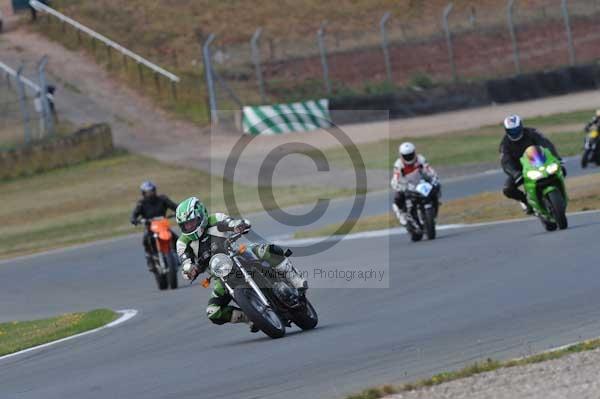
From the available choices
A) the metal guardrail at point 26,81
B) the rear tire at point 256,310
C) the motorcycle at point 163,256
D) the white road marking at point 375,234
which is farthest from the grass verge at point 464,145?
the rear tire at point 256,310

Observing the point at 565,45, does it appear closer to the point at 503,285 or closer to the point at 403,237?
the point at 403,237

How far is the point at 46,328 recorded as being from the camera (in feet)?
51.8

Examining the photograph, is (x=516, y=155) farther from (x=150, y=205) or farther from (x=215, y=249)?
(x=215, y=249)

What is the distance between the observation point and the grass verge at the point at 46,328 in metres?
14.6

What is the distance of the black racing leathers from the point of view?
17188mm

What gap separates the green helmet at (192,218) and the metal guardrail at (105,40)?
34756 mm

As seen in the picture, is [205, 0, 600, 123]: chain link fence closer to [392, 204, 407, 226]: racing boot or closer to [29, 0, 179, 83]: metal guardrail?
[29, 0, 179, 83]: metal guardrail

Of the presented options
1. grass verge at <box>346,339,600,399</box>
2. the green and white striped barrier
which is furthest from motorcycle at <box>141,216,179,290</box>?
the green and white striped barrier

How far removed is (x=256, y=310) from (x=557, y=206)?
6320mm

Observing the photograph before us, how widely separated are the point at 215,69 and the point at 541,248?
31.1 meters

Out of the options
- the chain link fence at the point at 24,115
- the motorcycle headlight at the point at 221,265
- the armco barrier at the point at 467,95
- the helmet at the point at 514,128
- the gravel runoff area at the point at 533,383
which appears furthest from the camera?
the armco barrier at the point at 467,95

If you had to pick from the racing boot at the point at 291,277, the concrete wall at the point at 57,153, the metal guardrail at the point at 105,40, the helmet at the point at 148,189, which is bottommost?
the racing boot at the point at 291,277

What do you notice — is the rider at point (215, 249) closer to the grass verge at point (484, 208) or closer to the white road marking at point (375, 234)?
the white road marking at point (375, 234)

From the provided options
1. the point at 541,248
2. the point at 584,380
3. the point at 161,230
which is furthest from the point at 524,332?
the point at 161,230
